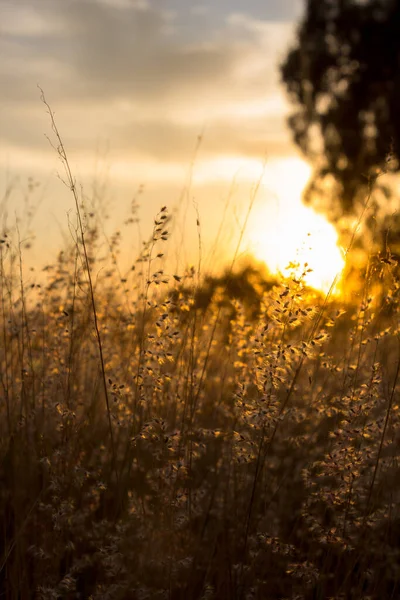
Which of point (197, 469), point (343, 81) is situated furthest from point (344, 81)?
point (197, 469)

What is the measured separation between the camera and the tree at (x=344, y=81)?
1795cm

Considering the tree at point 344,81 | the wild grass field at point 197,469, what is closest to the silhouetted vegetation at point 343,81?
the tree at point 344,81

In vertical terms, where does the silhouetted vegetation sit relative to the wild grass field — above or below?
above

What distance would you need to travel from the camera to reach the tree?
18.0m

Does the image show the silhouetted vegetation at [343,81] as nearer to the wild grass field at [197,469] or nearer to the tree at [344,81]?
the tree at [344,81]

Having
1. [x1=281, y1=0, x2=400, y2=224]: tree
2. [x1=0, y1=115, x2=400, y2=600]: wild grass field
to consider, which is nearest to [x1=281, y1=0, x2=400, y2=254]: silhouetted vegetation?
[x1=281, y1=0, x2=400, y2=224]: tree

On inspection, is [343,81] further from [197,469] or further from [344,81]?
[197,469]

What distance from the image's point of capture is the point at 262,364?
2.36m

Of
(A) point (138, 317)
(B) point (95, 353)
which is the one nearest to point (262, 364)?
(A) point (138, 317)

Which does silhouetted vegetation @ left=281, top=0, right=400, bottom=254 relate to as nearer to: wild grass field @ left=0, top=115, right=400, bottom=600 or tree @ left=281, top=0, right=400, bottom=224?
tree @ left=281, top=0, right=400, bottom=224

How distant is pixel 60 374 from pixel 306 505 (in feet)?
4.02

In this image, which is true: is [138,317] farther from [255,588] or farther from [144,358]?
[255,588]

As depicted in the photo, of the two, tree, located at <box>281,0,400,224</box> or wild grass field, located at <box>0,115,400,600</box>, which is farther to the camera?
tree, located at <box>281,0,400,224</box>

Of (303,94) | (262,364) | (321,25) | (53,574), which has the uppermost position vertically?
(321,25)
